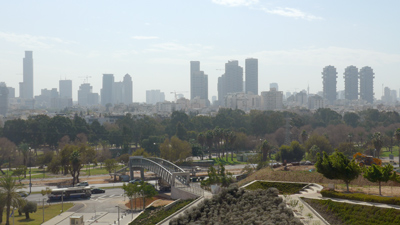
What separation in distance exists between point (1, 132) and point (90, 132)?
16971 millimetres

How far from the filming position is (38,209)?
136 feet

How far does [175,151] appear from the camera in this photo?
69.5m

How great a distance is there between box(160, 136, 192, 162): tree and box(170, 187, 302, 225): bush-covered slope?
39.8m

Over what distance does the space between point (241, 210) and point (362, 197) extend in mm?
7288

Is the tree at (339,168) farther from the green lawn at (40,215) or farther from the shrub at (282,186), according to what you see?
the green lawn at (40,215)

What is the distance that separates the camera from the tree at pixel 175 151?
68.6m

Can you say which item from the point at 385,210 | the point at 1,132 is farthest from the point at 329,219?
the point at 1,132

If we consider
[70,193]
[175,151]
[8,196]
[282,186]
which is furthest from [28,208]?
[175,151]

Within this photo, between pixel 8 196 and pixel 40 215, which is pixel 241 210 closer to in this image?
pixel 8 196

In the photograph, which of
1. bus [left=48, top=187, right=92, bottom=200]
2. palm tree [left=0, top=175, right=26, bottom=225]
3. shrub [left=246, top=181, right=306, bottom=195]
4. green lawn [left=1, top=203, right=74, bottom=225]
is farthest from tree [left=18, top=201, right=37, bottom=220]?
shrub [left=246, top=181, right=306, bottom=195]

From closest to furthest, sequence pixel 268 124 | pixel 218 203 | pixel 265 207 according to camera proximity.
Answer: pixel 265 207 → pixel 218 203 → pixel 268 124

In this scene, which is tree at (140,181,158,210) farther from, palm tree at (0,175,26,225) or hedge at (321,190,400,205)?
hedge at (321,190,400,205)

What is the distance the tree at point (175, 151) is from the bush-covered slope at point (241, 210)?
39.8 metres

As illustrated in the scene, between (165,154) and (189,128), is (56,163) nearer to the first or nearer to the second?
(165,154)
